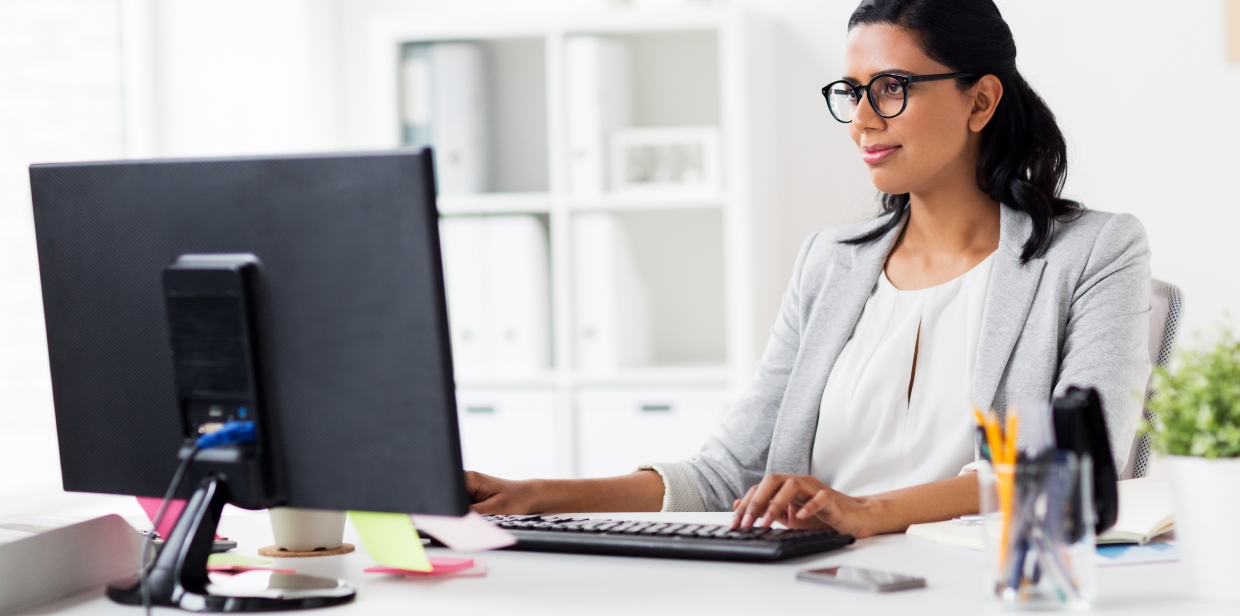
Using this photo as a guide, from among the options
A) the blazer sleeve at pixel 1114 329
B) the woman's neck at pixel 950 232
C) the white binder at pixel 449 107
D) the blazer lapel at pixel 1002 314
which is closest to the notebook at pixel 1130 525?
the blazer sleeve at pixel 1114 329

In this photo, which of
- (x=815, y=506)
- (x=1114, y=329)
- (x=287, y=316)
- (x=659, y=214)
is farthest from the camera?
(x=659, y=214)

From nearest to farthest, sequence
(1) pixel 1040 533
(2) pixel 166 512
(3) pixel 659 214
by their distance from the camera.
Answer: (1) pixel 1040 533 < (2) pixel 166 512 < (3) pixel 659 214

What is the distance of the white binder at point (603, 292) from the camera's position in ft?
10.0

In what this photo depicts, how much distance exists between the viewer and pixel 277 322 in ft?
3.42

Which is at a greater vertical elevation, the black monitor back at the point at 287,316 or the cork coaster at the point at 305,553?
the black monitor back at the point at 287,316

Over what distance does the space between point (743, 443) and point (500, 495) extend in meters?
0.51

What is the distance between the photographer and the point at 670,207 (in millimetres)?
3064

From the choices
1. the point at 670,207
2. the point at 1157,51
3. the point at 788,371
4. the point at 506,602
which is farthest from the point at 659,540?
the point at 1157,51

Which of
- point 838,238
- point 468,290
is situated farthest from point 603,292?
point 838,238

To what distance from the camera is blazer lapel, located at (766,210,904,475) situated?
181cm

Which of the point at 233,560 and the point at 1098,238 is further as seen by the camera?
the point at 1098,238

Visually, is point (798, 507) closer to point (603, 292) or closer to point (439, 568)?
point (439, 568)

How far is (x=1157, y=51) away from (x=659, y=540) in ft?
7.95

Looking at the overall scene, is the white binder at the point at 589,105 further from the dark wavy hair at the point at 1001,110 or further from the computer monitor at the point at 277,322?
the computer monitor at the point at 277,322
